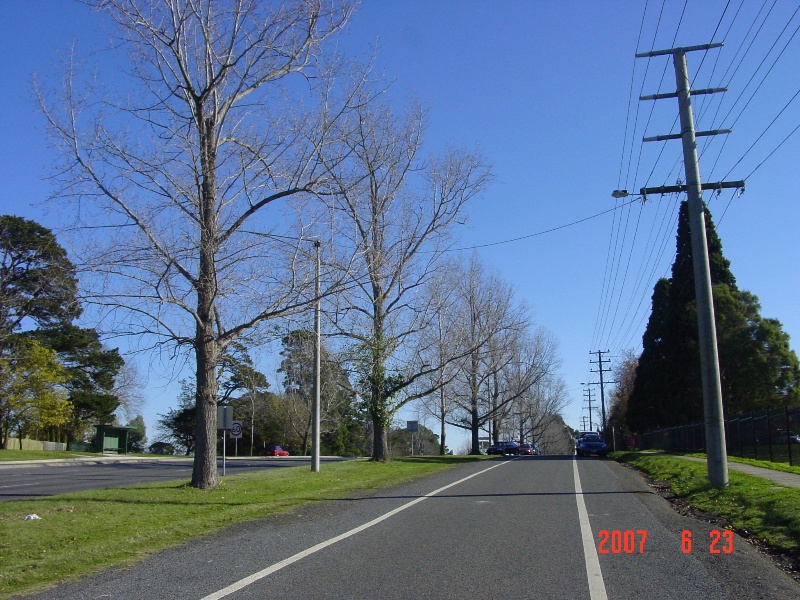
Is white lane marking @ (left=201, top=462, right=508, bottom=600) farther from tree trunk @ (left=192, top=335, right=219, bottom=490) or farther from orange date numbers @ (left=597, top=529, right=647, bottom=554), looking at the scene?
tree trunk @ (left=192, top=335, right=219, bottom=490)

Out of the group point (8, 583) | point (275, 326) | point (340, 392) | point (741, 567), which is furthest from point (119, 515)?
point (340, 392)

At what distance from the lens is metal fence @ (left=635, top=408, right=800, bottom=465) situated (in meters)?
22.7

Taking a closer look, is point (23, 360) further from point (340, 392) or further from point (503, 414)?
point (503, 414)

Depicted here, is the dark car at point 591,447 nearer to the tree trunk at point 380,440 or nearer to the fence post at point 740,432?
the fence post at point 740,432

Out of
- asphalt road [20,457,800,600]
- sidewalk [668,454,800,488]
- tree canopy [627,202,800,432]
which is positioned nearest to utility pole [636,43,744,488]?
sidewalk [668,454,800,488]

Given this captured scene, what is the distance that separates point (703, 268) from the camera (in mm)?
16547

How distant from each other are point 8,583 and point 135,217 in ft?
33.3

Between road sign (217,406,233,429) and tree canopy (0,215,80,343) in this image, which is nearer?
tree canopy (0,215,80,343)

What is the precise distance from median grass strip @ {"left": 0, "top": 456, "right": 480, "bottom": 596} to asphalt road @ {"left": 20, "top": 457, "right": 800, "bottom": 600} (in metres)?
0.64

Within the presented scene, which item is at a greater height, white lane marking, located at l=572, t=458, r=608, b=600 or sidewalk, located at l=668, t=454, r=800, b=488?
sidewalk, located at l=668, t=454, r=800, b=488

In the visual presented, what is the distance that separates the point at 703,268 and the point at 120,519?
13270 mm

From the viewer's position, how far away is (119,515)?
1272cm

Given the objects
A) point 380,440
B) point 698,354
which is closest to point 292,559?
point 380,440

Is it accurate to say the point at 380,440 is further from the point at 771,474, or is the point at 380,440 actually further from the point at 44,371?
the point at 44,371
